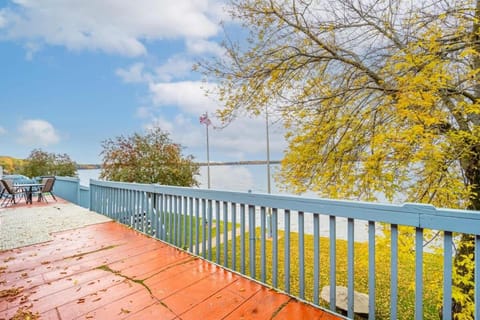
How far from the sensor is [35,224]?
5359 millimetres

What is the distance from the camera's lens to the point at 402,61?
11.0 feet

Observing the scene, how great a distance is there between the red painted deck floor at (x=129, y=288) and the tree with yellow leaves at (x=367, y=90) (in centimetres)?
212

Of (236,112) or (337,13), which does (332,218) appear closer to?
(236,112)

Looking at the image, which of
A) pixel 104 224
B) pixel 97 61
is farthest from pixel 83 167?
pixel 104 224

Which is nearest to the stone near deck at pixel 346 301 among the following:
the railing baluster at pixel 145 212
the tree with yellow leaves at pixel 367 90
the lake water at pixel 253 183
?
the tree with yellow leaves at pixel 367 90

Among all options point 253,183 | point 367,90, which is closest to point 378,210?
point 367,90

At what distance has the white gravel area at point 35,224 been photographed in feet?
13.7

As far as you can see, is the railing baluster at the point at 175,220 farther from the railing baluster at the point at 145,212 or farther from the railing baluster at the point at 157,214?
the railing baluster at the point at 145,212

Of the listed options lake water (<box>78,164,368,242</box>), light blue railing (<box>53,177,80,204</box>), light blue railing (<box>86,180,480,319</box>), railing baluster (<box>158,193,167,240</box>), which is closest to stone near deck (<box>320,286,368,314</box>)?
light blue railing (<box>86,180,480,319</box>)

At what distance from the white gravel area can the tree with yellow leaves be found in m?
3.78

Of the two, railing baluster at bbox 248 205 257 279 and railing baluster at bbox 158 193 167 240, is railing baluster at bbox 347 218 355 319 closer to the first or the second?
railing baluster at bbox 248 205 257 279

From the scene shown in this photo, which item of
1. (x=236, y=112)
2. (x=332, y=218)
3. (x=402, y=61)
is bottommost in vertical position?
(x=332, y=218)

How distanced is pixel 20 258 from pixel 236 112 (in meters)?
3.77

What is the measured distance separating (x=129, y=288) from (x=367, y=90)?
159 inches
